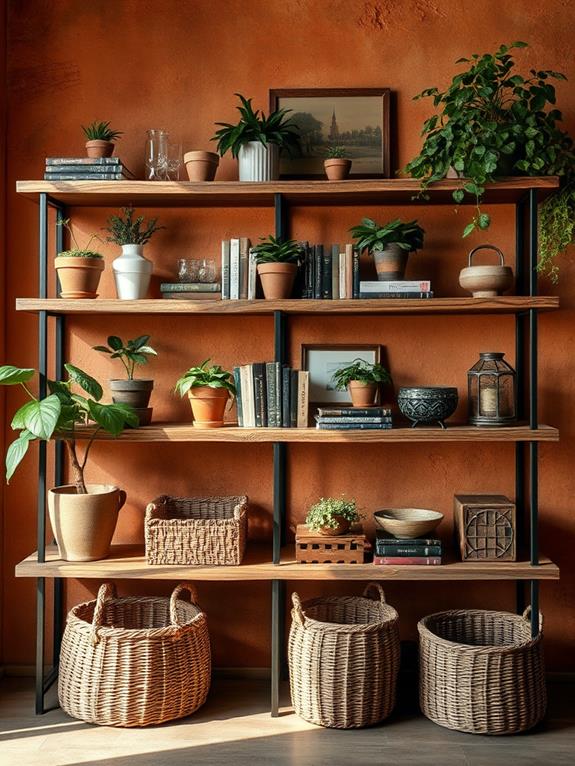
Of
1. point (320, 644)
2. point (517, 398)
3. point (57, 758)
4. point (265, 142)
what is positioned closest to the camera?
point (57, 758)

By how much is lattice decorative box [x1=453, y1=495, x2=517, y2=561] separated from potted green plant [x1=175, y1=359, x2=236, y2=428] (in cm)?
94

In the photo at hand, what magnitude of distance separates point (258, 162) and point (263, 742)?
201 cm

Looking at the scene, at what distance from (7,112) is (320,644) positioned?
2.35 m

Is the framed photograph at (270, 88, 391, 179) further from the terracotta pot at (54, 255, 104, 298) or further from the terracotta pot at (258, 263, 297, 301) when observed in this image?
the terracotta pot at (54, 255, 104, 298)

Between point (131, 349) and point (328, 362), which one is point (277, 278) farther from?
point (131, 349)

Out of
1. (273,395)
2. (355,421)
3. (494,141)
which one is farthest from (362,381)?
(494,141)

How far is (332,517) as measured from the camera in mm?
2990

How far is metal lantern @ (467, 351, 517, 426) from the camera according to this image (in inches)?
118

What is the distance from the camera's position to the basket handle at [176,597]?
9.62 feet

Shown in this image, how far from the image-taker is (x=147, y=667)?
2787mm

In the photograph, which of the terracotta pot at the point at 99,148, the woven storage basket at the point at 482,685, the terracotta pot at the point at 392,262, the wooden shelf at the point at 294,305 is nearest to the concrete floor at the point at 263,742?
the woven storage basket at the point at 482,685

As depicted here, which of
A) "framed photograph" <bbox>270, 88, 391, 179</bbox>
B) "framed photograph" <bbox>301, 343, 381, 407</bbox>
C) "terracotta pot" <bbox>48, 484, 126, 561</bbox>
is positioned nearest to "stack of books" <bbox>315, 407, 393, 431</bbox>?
"framed photograph" <bbox>301, 343, 381, 407</bbox>

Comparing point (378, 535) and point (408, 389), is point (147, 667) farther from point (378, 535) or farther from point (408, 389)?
point (408, 389)

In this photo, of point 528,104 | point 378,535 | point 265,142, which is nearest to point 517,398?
point 378,535
